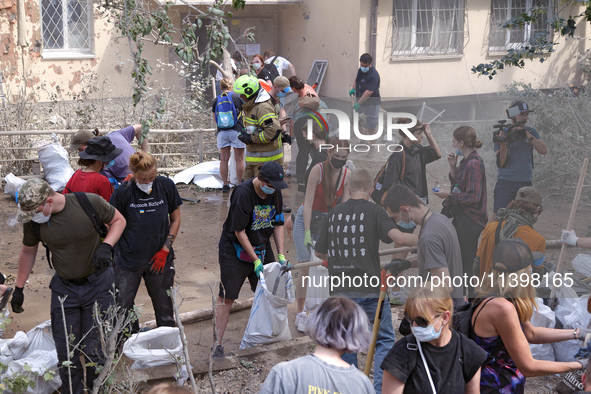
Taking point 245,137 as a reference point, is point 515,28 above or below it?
above

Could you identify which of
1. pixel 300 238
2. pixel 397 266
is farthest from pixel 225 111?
pixel 397 266

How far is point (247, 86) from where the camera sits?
696 cm

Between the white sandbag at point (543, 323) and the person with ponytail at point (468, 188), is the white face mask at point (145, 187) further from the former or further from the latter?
the white sandbag at point (543, 323)

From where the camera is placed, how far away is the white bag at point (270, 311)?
14.1 ft

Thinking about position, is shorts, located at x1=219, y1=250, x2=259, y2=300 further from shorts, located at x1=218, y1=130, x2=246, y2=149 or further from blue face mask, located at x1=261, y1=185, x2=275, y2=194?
shorts, located at x1=218, y1=130, x2=246, y2=149

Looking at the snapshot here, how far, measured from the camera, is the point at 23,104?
9305 mm

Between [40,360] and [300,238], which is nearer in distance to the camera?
[40,360]

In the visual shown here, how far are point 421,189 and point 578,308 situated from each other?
183 centimetres

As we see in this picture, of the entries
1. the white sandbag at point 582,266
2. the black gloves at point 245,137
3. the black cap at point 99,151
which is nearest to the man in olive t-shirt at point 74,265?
the black cap at point 99,151

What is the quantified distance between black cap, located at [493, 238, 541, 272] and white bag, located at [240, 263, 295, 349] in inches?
72.2

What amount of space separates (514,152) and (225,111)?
5.43 meters

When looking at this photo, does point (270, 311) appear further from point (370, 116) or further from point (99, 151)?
point (99, 151)

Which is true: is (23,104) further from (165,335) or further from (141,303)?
(165,335)

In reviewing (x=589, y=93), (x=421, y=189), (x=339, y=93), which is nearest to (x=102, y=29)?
(x=339, y=93)
